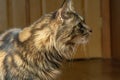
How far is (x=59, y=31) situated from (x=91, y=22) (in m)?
2.38

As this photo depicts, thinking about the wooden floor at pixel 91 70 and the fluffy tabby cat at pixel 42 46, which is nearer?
the fluffy tabby cat at pixel 42 46

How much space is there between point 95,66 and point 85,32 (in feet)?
6.17

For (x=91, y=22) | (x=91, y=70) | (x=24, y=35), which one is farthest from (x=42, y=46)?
(x=91, y=22)

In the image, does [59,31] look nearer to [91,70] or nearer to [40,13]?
[91,70]

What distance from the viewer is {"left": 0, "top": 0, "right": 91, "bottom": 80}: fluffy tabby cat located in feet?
4.94

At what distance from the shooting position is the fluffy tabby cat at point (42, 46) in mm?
1506

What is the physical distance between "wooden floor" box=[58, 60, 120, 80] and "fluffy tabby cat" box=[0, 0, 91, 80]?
1347mm

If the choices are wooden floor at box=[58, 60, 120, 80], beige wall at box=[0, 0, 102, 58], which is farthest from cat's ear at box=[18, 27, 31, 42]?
beige wall at box=[0, 0, 102, 58]

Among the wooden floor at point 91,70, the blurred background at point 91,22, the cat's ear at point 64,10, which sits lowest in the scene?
the wooden floor at point 91,70

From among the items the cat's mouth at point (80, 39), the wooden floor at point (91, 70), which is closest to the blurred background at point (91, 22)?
the wooden floor at point (91, 70)

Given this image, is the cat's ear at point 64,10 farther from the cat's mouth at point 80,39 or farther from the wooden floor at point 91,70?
the wooden floor at point 91,70

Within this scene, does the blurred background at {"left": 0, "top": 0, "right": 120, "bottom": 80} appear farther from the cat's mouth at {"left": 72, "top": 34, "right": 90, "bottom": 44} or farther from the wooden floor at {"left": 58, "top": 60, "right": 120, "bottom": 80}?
the cat's mouth at {"left": 72, "top": 34, "right": 90, "bottom": 44}

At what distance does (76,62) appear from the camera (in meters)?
3.70

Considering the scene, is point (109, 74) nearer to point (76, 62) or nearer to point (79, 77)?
point (79, 77)
